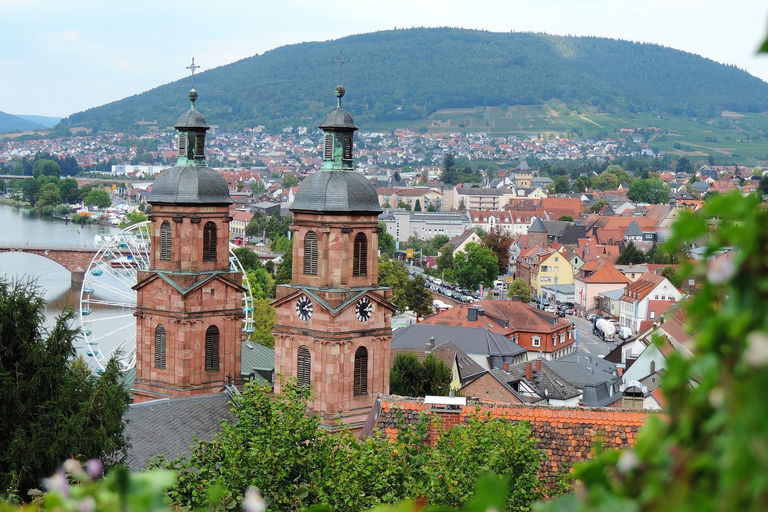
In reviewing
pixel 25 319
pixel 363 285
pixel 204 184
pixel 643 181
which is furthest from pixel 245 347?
pixel 643 181

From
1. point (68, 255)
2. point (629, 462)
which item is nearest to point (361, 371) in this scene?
point (629, 462)

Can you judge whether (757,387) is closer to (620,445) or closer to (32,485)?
(32,485)

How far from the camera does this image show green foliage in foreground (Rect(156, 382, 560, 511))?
1662 centimetres

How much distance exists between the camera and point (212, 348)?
116 ft

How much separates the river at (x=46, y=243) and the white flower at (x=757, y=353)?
51311 mm

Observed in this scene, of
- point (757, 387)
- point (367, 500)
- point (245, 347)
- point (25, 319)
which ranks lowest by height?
point (245, 347)

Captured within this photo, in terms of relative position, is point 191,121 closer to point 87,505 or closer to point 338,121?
point 338,121

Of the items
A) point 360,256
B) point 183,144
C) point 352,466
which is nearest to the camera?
point 352,466

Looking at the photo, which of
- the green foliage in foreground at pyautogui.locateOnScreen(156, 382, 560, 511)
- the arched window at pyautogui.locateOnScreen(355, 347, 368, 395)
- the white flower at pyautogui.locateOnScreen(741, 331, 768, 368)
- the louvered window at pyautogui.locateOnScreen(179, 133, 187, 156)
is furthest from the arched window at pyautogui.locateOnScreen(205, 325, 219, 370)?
the white flower at pyautogui.locateOnScreen(741, 331, 768, 368)

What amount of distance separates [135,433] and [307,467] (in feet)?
40.5

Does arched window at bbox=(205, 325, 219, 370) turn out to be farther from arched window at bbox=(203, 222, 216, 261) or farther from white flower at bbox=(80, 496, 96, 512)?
white flower at bbox=(80, 496, 96, 512)

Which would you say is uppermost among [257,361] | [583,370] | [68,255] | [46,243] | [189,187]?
[189,187]

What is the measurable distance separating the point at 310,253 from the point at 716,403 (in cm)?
2868

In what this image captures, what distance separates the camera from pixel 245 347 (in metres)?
44.9
